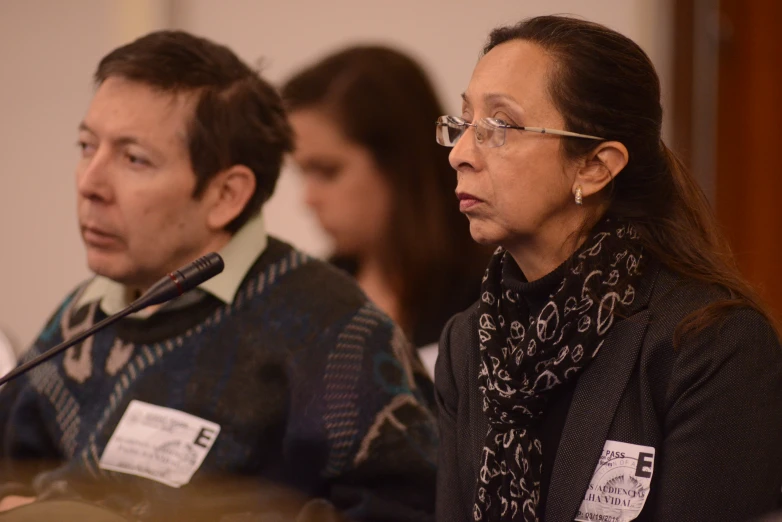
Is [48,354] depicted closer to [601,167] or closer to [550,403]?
[550,403]

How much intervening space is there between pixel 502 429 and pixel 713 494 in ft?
1.12

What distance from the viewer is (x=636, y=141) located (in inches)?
64.5

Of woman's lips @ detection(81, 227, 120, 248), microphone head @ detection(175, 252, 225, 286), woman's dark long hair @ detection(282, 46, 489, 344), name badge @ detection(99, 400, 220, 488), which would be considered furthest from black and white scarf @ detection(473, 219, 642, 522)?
woman's dark long hair @ detection(282, 46, 489, 344)

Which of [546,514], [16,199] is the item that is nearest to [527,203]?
[546,514]

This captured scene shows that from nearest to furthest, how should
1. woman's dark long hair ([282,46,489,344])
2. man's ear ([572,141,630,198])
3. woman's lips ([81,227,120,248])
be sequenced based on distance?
1. man's ear ([572,141,630,198])
2. woman's lips ([81,227,120,248])
3. woman's dark long hair ([282,46,489,344])

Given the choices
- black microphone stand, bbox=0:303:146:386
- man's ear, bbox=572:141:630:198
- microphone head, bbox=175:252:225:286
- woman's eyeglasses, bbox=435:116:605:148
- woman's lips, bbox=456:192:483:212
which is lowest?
black microphone stand, bbox=0:303:146:386

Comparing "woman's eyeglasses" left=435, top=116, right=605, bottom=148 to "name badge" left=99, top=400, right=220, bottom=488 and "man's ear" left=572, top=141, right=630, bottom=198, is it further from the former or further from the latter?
"name badge" left=99, top=400, right=220, bottom=488

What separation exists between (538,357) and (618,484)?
225 millimetres

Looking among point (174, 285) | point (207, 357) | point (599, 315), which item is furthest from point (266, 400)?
point (599, 315)

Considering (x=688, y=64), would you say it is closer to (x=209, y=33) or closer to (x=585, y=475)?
(x=209, y=33)

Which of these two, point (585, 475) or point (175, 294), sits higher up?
point (175, 294)

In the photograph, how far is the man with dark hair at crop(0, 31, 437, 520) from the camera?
1.94 metres

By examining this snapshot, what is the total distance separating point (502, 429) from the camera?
1645mm

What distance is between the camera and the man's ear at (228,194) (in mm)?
2139
